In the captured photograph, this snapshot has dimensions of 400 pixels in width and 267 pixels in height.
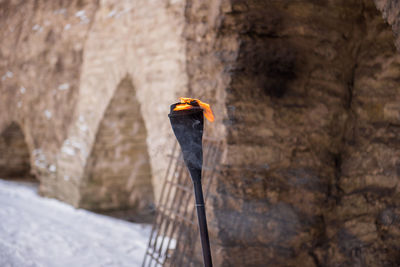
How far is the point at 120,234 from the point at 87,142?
114cm

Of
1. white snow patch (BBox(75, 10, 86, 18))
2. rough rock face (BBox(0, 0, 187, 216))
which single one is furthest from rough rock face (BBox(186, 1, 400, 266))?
white snow patch (BBox(75, 10, 86, 18))

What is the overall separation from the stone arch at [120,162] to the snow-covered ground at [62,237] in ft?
0.99

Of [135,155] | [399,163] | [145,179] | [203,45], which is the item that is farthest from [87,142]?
[399,163]

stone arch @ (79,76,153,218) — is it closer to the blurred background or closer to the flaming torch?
the blurred background

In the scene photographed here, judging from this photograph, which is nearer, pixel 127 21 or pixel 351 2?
pixel 351 2

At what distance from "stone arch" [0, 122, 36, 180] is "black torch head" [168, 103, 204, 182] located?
18.1 feet

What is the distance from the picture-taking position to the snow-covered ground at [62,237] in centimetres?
286

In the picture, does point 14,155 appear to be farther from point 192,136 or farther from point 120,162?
point 192,136

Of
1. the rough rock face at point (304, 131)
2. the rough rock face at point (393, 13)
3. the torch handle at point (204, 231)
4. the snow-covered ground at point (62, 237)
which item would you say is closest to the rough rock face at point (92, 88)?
the snow-covered ground at point (62, 237)

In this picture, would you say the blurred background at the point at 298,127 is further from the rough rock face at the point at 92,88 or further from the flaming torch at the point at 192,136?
the flaming torch at the point at 192,136

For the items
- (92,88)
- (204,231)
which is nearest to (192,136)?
(204,231)

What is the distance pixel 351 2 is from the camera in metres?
2.21

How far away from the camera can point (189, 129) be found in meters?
1.13

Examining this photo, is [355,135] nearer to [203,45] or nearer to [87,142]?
[203,45]
